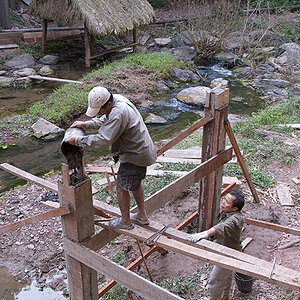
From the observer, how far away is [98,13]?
1362cm

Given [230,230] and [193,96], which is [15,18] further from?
[230,230]

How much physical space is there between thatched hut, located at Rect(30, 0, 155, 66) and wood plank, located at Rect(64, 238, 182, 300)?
11.5m

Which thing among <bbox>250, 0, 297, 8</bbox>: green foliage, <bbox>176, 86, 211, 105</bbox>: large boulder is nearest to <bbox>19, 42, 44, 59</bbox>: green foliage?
<bbox>176, 86, 211, 105</bbox>: large boulder

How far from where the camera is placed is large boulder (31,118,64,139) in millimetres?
9539

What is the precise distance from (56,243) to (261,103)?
8.77m

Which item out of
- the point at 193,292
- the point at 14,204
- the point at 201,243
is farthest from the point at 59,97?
the point at 201,243

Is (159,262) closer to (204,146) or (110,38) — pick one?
(204,146)

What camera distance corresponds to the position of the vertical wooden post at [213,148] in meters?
4.25

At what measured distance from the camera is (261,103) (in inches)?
476

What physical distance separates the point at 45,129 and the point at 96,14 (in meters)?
5.89

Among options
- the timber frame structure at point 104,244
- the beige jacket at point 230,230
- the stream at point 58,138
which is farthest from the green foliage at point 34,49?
the beige jacket at point 230,230

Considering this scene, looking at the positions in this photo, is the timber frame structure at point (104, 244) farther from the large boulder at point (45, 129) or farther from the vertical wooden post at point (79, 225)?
the large boulder at point (45, 129)

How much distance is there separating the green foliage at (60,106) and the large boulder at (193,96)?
3.07m

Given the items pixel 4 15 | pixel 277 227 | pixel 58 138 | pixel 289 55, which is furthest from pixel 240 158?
pixel 4 15
